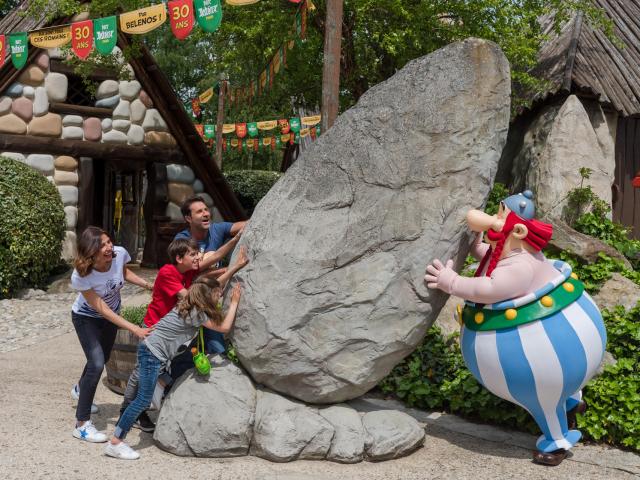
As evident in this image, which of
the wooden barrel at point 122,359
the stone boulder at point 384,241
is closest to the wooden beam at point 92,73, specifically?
the wooden barrel at point 122,359

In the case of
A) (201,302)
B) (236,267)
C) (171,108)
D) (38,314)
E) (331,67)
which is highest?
(331,67)

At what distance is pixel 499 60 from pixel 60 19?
7.93 m

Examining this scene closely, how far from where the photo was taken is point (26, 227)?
938 centimetres

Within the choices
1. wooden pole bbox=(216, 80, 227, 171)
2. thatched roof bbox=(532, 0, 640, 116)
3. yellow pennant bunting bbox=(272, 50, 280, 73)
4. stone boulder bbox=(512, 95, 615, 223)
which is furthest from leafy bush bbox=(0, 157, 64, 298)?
thatched roof bbox=(532, 0, 640, 116)

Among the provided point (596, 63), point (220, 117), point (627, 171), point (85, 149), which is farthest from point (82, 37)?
point (627, 171)

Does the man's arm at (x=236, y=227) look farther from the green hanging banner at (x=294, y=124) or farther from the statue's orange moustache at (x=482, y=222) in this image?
the green hanging banner at (x=294, y=124)

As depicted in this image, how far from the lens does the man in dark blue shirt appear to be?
4.80 metres

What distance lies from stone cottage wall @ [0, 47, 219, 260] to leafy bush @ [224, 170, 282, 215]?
4.04m

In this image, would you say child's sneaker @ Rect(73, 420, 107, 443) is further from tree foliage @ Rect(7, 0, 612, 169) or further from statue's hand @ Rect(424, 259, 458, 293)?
tree foliage @ Rect(7, 0, 612, 169)

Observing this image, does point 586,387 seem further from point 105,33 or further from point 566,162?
point 105,33

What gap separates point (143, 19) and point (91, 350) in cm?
522

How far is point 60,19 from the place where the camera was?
33.2 feet

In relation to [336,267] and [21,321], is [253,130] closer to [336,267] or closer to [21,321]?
[21,321]

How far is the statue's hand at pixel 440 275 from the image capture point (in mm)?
4043
